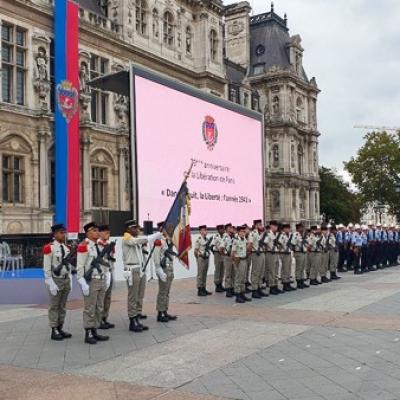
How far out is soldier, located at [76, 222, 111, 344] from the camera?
912cm

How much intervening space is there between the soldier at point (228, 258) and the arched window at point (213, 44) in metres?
25.6

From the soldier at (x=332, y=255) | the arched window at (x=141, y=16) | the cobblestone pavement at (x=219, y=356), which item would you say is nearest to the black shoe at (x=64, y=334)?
the cobblestone pavement at (x=219, y=356)

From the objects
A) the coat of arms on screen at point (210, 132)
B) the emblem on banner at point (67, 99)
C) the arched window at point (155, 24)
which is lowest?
the coat of arms on screen at point (210, 132)

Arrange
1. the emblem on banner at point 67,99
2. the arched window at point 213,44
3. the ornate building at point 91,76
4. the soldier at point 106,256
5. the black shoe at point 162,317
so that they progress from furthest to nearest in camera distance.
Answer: the arched window at point 213,44, the ornate building at point 91,76, the emblem on banner at point 67,99, the black shoe at point 162,317, the soldier at point 106,256

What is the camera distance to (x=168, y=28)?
35469 mm

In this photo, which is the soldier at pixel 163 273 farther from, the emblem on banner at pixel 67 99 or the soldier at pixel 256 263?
the emblem on banner at pixel 67 99

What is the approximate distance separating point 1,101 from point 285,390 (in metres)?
21.8

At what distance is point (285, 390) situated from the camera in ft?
20.6

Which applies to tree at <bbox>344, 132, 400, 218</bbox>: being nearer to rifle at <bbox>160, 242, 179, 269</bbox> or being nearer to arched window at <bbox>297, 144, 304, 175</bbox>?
arched window at <bbox>297, 144, 304, 175</bbox>

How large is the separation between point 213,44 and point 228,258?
27100 mm

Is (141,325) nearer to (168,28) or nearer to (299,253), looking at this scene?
(299,253)

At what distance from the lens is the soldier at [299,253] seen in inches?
656

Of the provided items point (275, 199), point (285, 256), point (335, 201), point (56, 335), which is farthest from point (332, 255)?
point (335, 201)

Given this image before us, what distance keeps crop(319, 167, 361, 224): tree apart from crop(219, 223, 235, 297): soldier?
53137mm
